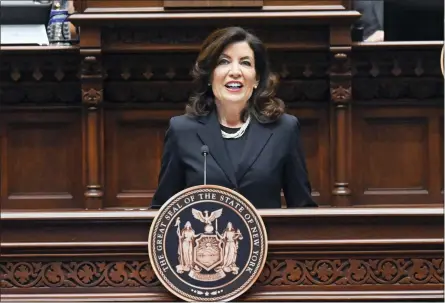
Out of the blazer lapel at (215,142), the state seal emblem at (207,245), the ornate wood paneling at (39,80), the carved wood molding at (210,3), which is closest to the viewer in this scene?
the state seal emblem at (207,245)

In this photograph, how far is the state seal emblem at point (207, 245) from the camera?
146 cm

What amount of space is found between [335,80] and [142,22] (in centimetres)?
58

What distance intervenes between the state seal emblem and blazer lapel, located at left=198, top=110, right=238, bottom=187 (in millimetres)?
248

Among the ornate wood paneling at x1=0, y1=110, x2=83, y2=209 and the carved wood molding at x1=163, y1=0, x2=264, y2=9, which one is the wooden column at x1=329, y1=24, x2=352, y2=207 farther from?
the ornate wood paneling at x1=0, y1=110, x2=83, y2=209

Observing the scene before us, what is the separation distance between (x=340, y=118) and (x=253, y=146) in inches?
48.9

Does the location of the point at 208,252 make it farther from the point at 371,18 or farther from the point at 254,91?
the point at 371,18

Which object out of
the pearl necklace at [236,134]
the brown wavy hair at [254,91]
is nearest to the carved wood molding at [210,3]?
the brown wavy hair at [254,91]

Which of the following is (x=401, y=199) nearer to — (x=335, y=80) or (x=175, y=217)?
(x=335, y=80)

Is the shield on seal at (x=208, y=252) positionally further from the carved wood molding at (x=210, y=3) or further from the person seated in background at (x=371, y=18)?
the person seated in background at (x=371, y=18)

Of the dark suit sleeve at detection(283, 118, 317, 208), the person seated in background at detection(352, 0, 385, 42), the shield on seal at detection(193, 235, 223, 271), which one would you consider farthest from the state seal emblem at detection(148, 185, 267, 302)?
the person seated in background at detection(352, 0, 385, 42)

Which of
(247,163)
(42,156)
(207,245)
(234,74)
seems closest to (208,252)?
(207,245)

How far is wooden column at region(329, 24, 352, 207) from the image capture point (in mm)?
2893

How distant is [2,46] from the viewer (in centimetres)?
296

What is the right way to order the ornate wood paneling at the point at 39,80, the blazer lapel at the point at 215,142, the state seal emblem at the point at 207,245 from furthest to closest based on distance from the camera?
the ornate wood paneling at the point at 39,80, the blazer lapel at the point at 215,142, the state seal emblem at the point at 207,245
